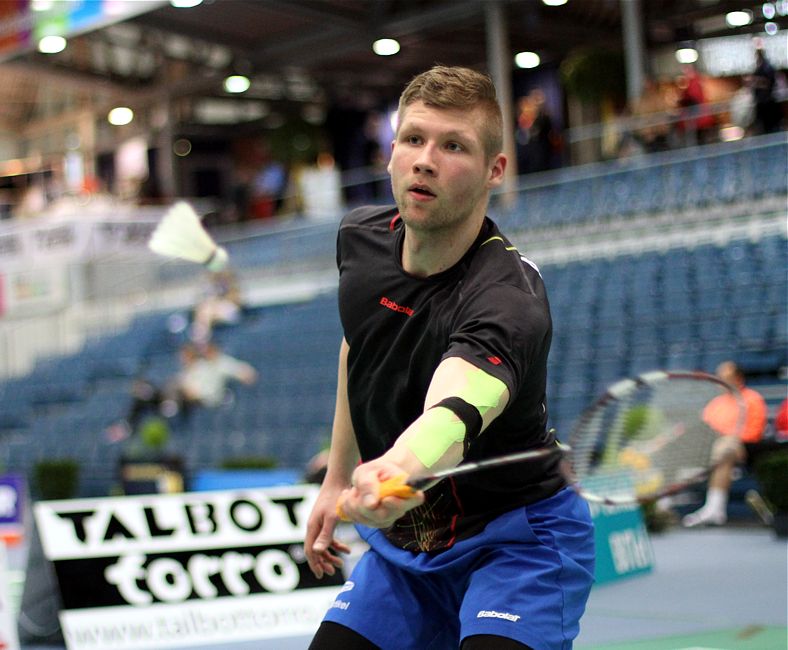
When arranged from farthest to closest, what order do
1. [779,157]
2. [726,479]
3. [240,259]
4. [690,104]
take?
[240,259] < [690,104] < [779,157] < [726,479]

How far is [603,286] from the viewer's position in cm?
1372

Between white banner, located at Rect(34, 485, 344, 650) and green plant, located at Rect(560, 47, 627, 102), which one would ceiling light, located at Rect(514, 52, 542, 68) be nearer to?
green plant, located at Rect(560, 47, 627, 102)

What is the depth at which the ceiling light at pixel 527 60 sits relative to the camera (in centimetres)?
2362

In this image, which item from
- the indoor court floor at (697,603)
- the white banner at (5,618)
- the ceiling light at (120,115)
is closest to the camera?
the white banner at (5,618)

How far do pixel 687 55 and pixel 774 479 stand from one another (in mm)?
13163

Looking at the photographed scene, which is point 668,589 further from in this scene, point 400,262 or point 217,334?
point 217,334

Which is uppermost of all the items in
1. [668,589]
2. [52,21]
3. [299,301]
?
[52,21]

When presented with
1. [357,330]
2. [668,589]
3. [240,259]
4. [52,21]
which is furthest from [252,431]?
[357,330]

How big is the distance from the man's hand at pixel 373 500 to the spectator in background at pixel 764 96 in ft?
41.6

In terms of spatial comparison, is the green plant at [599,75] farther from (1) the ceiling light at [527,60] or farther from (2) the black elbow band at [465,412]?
(2) the black elbow band at [465,412]

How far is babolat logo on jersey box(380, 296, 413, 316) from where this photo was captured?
264 cm

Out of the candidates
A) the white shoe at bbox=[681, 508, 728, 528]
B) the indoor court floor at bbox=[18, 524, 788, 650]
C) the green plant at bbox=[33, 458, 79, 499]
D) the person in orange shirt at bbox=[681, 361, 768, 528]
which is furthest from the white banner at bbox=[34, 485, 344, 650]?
the green plant at bbox=[33, 458, 79, 499]

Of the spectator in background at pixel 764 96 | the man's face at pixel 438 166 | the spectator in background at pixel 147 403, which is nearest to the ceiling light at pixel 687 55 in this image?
the spectator in background at pixel 764 96

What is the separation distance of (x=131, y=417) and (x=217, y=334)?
264cm
